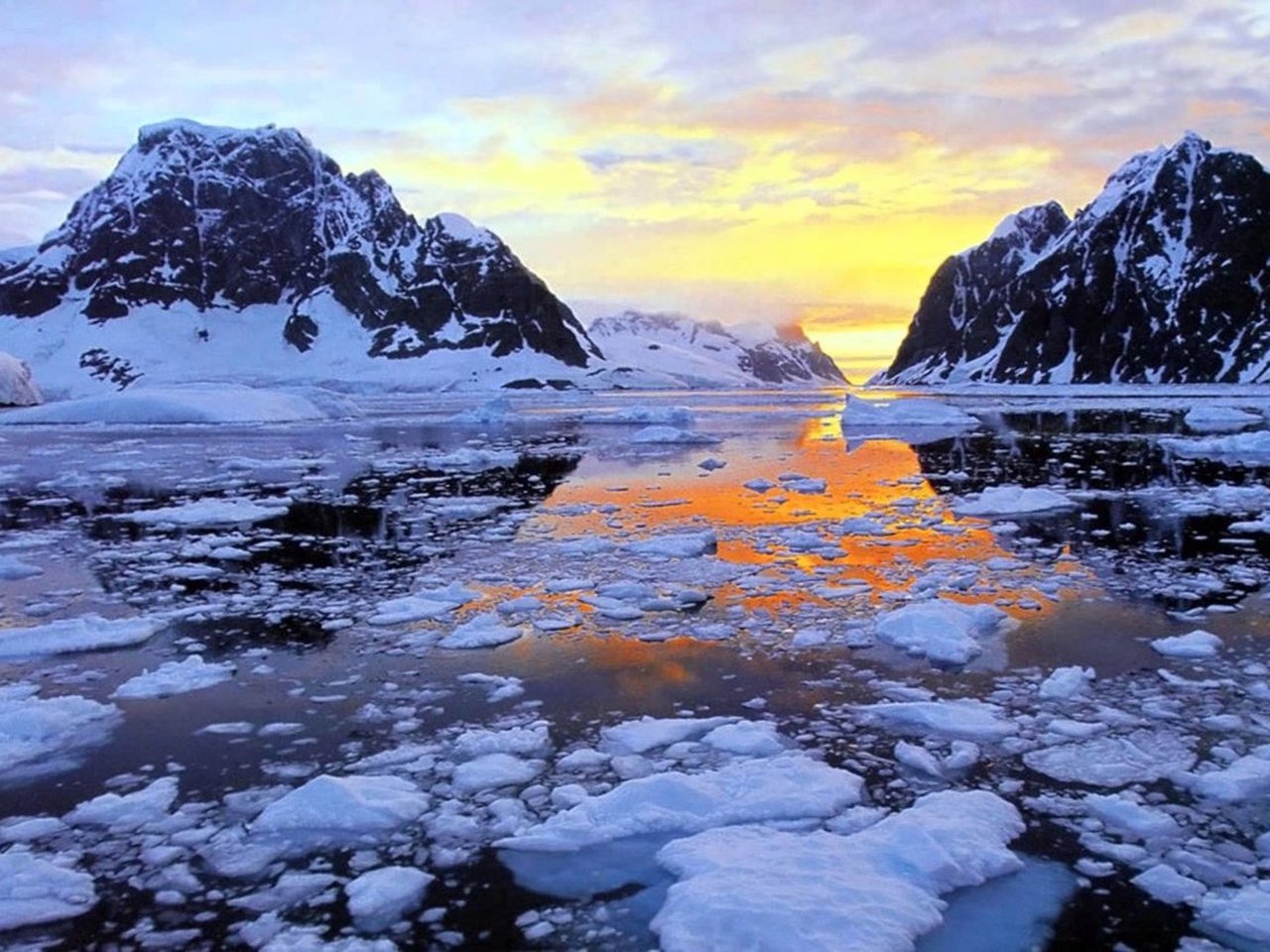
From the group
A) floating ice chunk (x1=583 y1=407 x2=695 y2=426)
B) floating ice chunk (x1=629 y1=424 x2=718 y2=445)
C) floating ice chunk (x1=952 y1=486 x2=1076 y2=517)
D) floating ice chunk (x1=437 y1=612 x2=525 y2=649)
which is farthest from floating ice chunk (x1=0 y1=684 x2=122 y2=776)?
floating ice chunk (x1=583 y1=407 x2=695 y2=426)

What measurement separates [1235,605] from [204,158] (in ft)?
714

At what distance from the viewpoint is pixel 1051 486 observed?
15664 millimetres

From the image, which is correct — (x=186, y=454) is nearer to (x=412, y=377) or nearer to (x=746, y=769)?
(x=746, y=769)

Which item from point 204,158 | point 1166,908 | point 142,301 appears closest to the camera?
point 1166,908

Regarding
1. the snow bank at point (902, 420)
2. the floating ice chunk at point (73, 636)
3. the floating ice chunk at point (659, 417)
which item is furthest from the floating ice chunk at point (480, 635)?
the floating ice chunk at point (659, 417)

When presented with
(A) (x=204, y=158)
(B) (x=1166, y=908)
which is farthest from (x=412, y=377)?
(B) (x=1166, y=908)

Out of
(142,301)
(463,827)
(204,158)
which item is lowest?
(463,827)

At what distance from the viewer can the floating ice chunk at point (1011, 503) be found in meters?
13.0

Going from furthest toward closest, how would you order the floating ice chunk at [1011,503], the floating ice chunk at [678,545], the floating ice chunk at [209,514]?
the floating ice chunk at [209,514]
the floating ice chunk at [1011,503]
the floating ice chunk at [678,545]

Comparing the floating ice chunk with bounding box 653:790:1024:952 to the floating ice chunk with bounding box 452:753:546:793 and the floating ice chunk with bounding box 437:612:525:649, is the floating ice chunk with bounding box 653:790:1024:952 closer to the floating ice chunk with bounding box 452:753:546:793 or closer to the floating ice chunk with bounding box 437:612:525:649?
the floating ice chunk with bounding box 452:753:546:793

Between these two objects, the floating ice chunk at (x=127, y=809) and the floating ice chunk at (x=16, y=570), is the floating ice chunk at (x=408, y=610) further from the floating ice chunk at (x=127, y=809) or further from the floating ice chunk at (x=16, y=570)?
the floating ice chunk at (x=16, y=570)

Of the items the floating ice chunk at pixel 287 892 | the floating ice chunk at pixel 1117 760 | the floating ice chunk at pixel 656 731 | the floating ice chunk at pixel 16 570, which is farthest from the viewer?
the floating ice chunk at pixel 16 570

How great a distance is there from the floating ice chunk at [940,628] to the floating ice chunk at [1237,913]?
2.93 m

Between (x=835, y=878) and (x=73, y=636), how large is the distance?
638 centimetres
